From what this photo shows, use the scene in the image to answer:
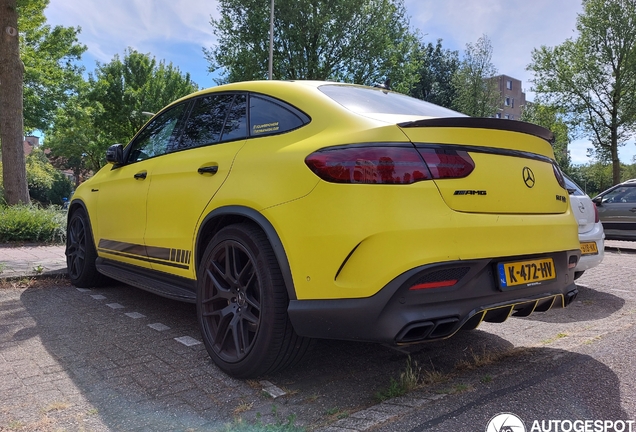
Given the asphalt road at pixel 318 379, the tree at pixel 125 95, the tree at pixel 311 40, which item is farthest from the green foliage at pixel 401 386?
the tree at pixel 125 95

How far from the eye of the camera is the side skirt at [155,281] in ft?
10.4

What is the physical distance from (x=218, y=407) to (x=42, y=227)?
7.87 meters

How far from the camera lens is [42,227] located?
8695 mm

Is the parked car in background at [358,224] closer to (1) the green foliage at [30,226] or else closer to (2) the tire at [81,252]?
(2) the tire at [81,252]

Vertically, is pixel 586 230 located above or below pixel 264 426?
above

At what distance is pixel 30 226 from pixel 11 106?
2.93 m

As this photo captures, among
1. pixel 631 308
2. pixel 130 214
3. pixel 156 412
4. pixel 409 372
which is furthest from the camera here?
pixel 631 308

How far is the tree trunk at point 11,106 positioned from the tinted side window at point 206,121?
26.8 feet

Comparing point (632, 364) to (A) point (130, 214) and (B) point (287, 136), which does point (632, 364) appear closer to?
(B) point (287, 136)

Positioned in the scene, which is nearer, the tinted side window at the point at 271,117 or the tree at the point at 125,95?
the tinted side window at the point at 271,117

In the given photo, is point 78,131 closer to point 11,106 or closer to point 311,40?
point 311,40

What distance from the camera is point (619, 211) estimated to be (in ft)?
35.1

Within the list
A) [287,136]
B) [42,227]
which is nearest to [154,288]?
[287,136]

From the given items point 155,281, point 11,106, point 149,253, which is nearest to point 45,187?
point 11,106
